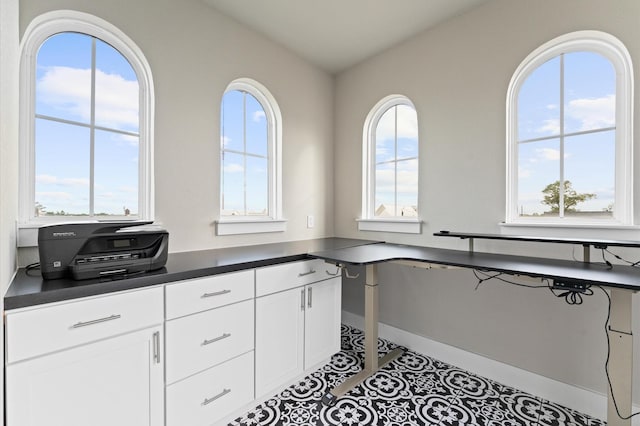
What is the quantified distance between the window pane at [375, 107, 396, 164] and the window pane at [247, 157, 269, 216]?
1112 millimetres

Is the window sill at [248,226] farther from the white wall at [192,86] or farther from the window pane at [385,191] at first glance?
the window pane at [385,191]

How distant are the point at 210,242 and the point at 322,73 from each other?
6.85 ft

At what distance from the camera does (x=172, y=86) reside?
1.97m

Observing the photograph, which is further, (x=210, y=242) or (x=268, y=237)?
(x=268, y=237)

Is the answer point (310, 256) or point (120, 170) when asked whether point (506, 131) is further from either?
point (120, 170)

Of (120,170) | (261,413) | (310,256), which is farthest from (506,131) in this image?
(120,170)

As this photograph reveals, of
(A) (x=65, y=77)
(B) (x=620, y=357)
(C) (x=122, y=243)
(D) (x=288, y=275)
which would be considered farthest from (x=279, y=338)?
(A) (x=65, y=77)

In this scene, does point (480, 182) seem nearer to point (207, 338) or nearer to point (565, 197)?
point (565, 197)

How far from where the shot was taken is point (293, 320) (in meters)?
1.91

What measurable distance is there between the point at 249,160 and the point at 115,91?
1019 millimetres

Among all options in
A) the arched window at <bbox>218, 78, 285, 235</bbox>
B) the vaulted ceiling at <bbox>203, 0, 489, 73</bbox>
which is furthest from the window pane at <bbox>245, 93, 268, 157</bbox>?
the vaulted ceiling at <bbox>203, 0, 489, 73</bbox>

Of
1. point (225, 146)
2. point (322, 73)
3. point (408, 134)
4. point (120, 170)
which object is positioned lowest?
point (120, 170)

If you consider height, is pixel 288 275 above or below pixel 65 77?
below

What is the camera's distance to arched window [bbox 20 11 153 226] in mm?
1513
